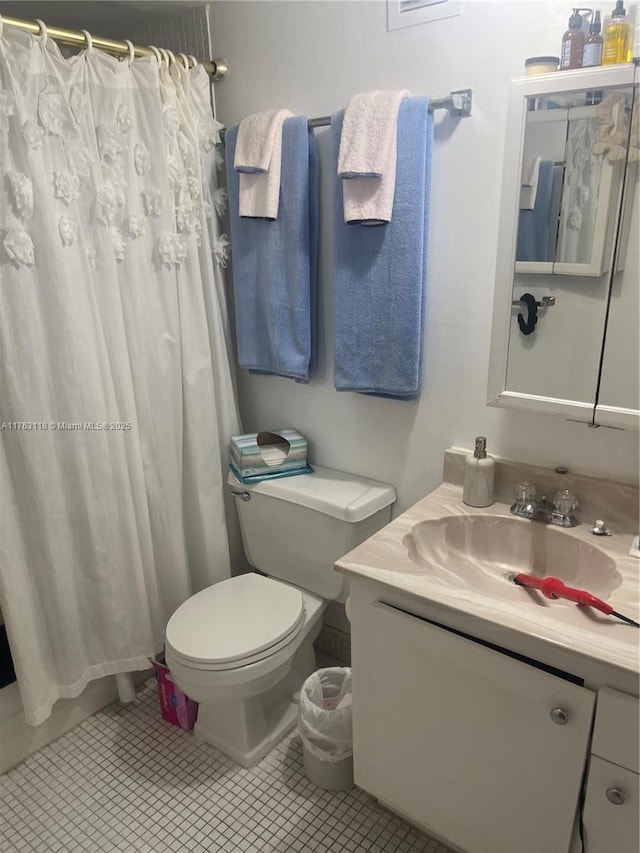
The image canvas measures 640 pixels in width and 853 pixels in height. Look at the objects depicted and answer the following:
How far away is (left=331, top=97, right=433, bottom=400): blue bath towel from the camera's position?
1400mm

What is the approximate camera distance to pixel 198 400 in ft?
6.01

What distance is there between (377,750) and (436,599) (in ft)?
1.66

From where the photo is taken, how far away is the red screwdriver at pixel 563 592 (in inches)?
41.6

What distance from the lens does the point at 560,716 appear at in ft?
3.41

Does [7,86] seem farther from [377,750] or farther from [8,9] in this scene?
[377,750]

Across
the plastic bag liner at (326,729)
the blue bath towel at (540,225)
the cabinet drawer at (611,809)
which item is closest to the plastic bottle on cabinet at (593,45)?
the blue bath towel at (540,225)

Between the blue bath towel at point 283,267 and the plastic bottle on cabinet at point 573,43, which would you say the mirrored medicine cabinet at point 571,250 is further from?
the blue bath towel at point 283,267

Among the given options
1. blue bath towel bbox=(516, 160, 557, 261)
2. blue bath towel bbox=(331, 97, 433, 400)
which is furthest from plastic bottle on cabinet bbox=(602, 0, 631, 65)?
blue bath towel bbox=(331, 97, 433, 400)

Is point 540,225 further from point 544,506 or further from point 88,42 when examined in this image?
point 88,42

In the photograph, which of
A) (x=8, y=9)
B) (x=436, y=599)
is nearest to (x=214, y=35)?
(x=8, y=9)

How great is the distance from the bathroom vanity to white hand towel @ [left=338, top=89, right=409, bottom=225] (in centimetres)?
74

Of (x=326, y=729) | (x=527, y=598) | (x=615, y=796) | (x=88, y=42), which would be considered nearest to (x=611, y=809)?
(x=615, y=796)

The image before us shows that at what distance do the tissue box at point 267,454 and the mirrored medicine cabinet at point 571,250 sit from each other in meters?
0.73

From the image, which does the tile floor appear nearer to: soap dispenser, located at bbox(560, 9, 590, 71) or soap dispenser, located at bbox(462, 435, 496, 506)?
soap dispenser, located at bbox(462, 435, 496, 506)
